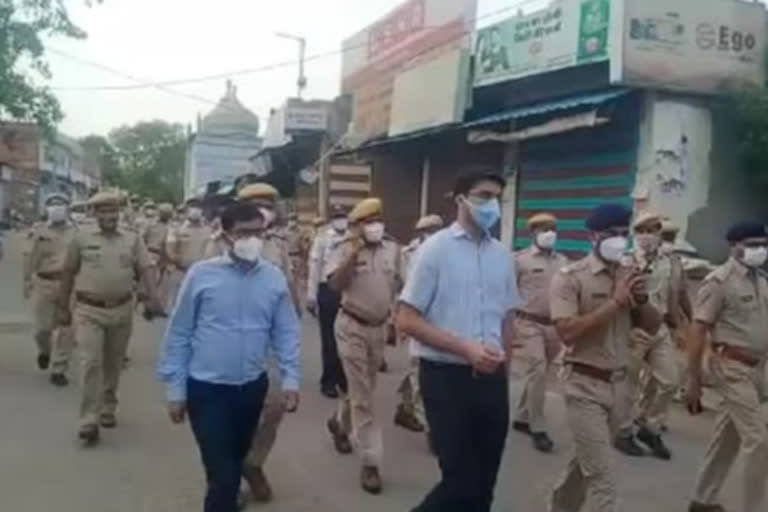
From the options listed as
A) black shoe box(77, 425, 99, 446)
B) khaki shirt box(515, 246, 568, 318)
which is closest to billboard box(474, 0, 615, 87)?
khaki shirt box(515, 246, 568, 318)

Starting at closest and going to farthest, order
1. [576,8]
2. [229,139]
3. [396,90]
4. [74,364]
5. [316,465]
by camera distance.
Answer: [316,465]
[74,364]
[576,8]
[396,90]
[229,139]

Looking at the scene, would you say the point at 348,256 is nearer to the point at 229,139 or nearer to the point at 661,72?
the point at 661,72

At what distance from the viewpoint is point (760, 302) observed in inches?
241

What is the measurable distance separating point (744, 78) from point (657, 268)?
5.58 meters

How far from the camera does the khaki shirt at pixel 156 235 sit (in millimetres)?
17422

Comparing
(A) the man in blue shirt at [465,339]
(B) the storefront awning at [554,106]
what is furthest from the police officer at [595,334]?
(B) the storefront awning at [554,106]

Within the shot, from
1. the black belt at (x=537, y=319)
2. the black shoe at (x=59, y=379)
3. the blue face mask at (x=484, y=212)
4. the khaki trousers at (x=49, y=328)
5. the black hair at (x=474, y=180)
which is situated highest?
the black hair at (x=474, y=180)

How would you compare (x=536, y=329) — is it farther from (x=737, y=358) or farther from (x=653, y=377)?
(x=737, y=358)

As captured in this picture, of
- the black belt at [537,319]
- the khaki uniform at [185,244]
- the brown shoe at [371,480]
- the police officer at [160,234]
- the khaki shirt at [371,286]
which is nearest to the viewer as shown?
the brown shoe at [371,480]

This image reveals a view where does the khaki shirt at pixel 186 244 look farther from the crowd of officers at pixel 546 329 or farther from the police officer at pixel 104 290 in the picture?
the police officer at pixel 104 290

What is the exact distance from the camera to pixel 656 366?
8297 mm

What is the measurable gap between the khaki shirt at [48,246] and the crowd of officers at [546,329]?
0.05ft

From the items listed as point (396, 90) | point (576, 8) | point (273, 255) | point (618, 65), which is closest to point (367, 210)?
point (273, 255)

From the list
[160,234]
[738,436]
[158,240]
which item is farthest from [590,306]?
[160,234]
